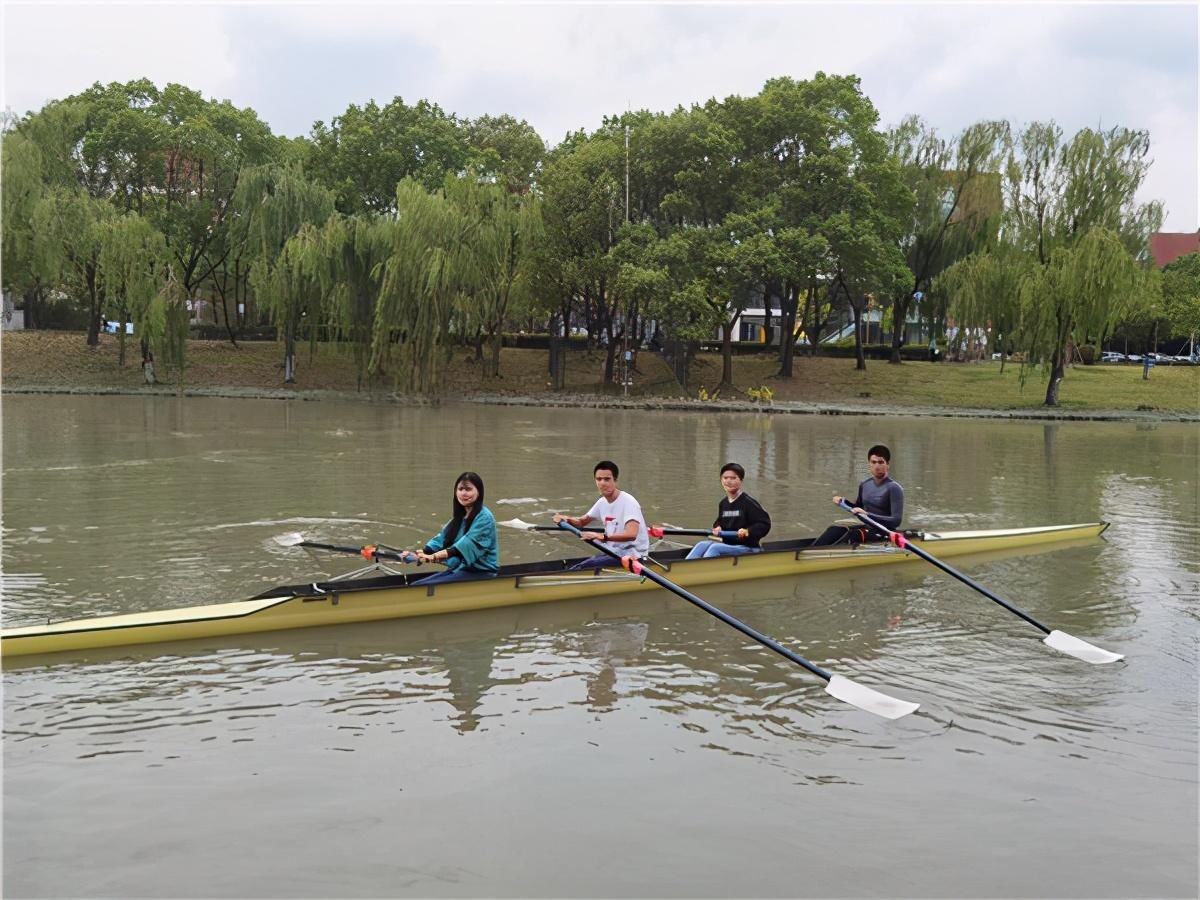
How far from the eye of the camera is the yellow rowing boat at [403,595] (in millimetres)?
7355

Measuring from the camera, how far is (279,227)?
3772 cm

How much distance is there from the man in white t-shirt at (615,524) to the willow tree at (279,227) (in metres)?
29.0

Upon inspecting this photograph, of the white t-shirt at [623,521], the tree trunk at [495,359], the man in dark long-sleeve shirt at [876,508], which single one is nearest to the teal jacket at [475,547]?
the white t-shirt at [623,521]

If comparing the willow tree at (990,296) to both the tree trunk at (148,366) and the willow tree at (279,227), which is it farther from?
the tree trunk at (148,366)

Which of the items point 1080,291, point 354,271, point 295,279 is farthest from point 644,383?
point 1080,291

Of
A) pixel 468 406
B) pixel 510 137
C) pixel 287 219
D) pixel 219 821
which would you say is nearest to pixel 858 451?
pixel 468 406

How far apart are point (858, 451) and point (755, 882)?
19.5 meters

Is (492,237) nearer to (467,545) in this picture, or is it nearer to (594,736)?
(467,545)

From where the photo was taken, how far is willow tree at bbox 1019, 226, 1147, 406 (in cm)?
3375

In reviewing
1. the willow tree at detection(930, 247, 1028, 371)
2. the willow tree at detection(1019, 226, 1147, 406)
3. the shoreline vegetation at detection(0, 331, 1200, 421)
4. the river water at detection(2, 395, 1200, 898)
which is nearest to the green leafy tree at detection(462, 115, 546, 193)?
the shoreline vegetation at detection(0, 331, 1200, 421)

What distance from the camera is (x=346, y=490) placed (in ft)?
50.8

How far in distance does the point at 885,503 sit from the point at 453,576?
15.7 feet

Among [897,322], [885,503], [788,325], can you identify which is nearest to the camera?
[885,503]

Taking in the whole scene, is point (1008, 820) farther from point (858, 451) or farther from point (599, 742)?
point (858, 451)
